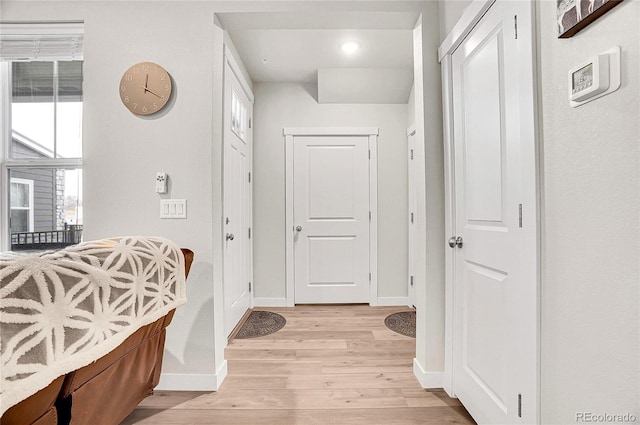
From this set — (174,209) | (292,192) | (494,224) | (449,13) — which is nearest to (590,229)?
(494,224)

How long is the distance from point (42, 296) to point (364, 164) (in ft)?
10.4

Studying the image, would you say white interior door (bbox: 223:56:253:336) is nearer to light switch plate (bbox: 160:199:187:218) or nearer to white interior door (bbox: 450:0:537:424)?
light switch plate (bbox: 160:199:187:218)

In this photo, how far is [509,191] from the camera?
130 cm

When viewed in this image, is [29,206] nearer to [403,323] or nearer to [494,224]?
[494,224]

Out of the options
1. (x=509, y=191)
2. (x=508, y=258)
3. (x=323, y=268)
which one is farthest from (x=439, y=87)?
(x=323, y=268)

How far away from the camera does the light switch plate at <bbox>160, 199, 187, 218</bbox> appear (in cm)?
194

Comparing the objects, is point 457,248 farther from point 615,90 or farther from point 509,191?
point 615,90

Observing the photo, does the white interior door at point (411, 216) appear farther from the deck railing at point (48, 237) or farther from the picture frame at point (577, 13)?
the deck railing at point (48, 237)

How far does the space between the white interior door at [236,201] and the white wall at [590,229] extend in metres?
1.90

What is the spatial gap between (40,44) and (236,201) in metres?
1.65

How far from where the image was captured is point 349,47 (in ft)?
9.40

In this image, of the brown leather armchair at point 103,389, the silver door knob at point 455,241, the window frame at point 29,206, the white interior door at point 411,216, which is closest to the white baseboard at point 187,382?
the brown leather armchair at point 103,389

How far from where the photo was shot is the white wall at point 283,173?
357 centimetres

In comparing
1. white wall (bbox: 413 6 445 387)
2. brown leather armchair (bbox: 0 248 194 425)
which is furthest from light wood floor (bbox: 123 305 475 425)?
brown leather armchair (bbox: 0 248 194 425)
